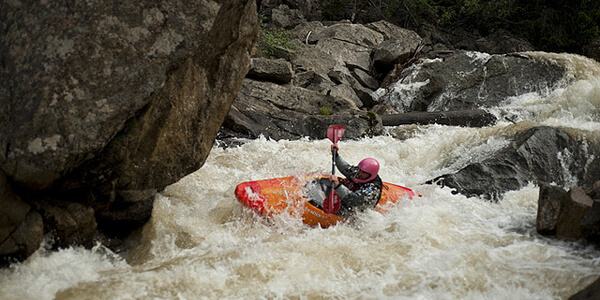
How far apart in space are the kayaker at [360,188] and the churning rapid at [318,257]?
13cm

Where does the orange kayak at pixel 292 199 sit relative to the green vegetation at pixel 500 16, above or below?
below

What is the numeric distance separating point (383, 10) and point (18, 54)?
53.0 ft

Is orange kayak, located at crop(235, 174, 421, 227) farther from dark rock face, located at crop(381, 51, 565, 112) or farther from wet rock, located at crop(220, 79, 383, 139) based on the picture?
dark rock face, located at crop(381, 51, 565, 112)

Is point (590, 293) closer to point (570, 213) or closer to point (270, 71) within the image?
point (570, 213)

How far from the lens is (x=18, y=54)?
2.95m

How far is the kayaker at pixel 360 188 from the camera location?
4738mm

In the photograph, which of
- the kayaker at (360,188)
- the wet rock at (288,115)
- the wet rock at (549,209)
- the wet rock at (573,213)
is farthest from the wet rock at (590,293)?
the wet rock at (288,115)

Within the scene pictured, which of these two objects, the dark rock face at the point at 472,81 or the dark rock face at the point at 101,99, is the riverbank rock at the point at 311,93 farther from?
the dark rock face at the point at 101,99

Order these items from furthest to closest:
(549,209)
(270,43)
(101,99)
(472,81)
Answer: (270,43) < (472,81) < (549,209) < (101,99)

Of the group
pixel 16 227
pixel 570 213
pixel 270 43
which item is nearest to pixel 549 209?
pixel 570 213

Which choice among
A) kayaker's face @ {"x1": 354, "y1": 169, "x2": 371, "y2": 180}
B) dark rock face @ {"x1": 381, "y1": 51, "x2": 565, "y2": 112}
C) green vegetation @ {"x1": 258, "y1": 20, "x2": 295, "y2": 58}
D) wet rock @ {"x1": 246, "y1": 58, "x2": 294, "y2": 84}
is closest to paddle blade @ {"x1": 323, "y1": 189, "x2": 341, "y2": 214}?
kayaker's face @ {"x1": 354, "y1": 169, "x2": 371, "y2": 180}

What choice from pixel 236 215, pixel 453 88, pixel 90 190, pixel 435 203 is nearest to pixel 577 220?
pixel 435 203

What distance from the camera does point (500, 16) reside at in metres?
16.3

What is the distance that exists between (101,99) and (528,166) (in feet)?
17.7
